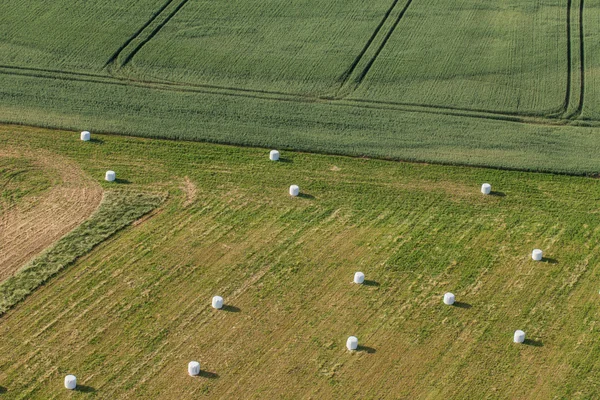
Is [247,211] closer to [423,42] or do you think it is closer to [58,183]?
[58,183]

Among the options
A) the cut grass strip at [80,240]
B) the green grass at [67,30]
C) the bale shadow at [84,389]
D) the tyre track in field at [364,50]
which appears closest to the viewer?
the bale shadow at [84,389]

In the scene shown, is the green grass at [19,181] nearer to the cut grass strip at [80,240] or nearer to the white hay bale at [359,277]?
the cut grass strip at [80,240]

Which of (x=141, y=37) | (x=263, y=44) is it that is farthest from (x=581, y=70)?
(x=141, y=37)

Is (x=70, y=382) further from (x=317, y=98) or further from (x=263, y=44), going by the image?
(x=263, y=44)

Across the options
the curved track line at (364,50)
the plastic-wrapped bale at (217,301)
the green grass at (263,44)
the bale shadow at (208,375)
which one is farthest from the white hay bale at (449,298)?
the curved track line at (364,50)

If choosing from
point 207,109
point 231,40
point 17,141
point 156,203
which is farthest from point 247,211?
point 231,40
